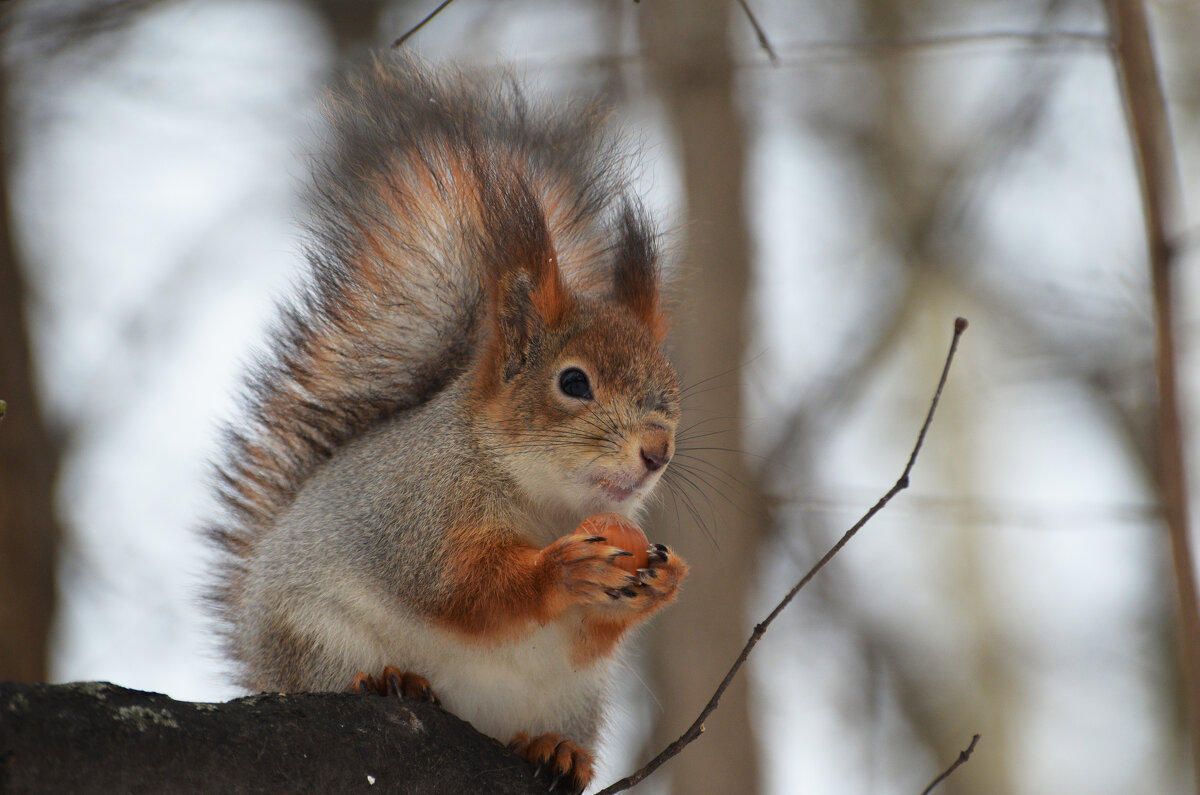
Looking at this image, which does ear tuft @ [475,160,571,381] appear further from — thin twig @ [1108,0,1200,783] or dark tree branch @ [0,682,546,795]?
thin twig @ [1108,0,1200,783]

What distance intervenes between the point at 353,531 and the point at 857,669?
12.0ft

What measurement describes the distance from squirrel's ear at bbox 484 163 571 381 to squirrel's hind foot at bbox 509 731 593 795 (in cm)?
70

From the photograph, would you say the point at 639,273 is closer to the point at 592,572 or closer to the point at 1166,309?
the point at 592,572

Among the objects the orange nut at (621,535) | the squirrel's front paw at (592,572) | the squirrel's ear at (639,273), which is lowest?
the squirrel's front paw at (592,572)

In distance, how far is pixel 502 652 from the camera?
6.62 feet

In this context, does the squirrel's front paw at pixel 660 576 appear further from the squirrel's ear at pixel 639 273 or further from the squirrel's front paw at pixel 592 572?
the squirrel's ear at pixel 639 273

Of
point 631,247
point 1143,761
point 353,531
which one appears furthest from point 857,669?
point 353,531

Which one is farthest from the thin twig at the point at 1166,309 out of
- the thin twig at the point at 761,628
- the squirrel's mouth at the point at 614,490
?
the squirrel's mouth at the point at 614,490

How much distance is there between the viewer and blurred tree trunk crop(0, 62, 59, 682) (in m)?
3.70

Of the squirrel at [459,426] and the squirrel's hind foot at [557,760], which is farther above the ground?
the squirrel at [459,426]

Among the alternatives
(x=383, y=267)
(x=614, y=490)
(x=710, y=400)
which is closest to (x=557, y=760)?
(x=614, y=490)

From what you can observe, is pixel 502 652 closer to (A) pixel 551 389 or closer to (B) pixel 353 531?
(B) pixel 353 531

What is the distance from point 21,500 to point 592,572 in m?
2.84

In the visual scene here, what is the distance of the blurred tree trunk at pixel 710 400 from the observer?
3.76 m
